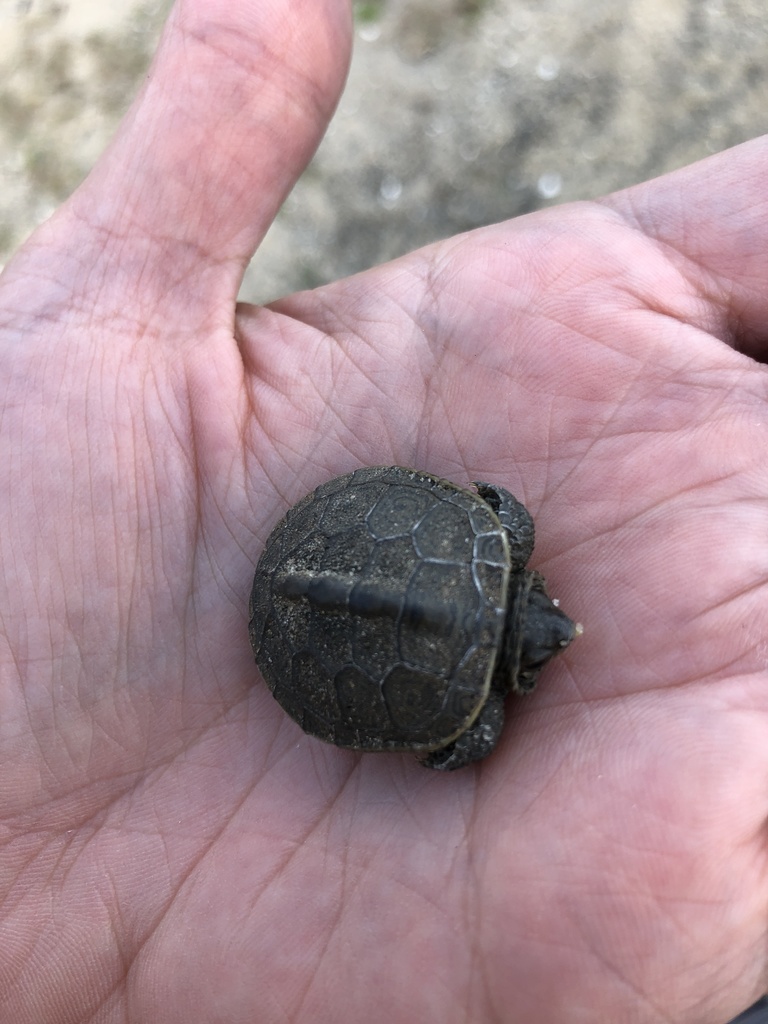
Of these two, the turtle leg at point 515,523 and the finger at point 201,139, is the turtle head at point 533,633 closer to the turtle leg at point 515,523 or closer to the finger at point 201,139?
the turtle leg at point 515,523

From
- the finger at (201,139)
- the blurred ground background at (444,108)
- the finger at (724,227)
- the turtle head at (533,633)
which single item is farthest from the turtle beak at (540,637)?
the blurred ground background at (444,108)

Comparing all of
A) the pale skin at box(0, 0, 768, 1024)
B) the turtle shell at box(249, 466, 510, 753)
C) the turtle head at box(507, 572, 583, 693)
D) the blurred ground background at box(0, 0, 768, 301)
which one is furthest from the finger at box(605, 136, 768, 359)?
the blurred ground background at box(0, 0, 768, 301)

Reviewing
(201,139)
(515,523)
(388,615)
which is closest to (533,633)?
(515,523)

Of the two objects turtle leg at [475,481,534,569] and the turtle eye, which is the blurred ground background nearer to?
turtle leg at [475,481,534,569]

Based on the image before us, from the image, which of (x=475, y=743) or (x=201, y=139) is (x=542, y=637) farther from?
(x=201, y=139)

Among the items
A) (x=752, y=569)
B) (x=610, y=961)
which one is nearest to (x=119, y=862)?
(x=610, y=961)

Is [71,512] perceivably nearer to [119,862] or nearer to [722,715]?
[119,862]
